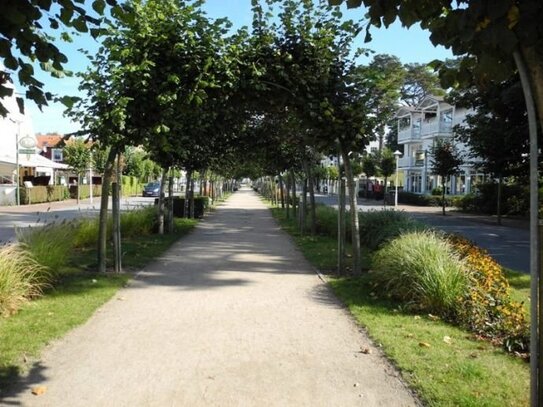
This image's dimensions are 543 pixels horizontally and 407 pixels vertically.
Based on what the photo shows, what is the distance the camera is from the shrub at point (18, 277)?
711 centimetres

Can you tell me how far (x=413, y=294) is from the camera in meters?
7.74

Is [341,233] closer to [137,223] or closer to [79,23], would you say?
[79,23]

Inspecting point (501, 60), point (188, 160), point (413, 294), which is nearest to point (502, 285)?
point (413, 294)

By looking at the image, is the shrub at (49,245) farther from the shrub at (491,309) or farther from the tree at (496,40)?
the tree at (496,40)

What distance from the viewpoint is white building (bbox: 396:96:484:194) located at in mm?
54694

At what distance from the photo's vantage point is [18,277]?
753 centimetres

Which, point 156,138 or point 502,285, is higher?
point 156,138

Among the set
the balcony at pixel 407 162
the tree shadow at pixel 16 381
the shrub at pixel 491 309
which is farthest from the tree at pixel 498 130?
the balcony at pixel 407 162

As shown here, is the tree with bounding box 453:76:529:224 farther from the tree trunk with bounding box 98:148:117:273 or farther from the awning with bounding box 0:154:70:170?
the awning with bounding box 0:154:70:170

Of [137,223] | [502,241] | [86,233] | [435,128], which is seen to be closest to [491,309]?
[86,233]

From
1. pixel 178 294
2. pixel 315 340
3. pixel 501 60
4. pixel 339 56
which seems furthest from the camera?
pixel 339 56

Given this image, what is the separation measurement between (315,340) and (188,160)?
15.5m

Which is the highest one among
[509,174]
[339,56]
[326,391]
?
[339,56]

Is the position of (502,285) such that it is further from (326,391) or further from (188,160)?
(188,160)
